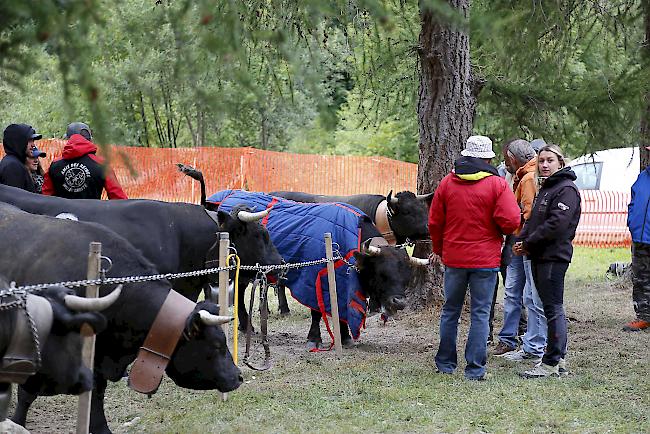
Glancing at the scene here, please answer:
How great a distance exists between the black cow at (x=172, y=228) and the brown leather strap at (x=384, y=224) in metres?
2.20

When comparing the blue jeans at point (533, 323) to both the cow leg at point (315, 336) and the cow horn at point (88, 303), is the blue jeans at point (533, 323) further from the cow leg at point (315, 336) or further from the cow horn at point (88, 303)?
the cow horn at point (88, 303)

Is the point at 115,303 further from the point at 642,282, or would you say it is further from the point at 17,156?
the point at 642,282

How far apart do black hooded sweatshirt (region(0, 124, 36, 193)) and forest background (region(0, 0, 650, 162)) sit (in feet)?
1.43

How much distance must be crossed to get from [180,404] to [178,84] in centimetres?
367

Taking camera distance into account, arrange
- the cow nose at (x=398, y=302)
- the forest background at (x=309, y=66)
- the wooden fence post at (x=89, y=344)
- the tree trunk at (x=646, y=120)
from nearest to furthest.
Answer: the forest background at (x=309, y=66) → the wooden fence post at (x=89, y=344) → the cow nose at (x=398, y=302) → the tree trunk at (x=646, y=120)

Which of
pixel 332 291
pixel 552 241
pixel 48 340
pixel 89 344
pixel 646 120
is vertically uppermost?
pixel 646 120

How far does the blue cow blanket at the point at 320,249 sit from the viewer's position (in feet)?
30.7

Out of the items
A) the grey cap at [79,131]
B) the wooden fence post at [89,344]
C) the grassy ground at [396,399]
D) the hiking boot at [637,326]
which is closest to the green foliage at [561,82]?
the hiking boot at [637,326]

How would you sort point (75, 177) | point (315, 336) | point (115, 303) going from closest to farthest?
point (115, 303) < point (75, 177) < point (315, 336)

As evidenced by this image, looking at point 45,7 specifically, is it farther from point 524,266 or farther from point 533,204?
point 524,266

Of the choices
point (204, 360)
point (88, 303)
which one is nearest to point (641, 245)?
point (204, 360)

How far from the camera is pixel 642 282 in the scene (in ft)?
34.2

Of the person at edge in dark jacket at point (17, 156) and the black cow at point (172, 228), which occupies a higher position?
the person at edge in dark jacket at point (17, 156)

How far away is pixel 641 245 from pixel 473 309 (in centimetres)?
362
